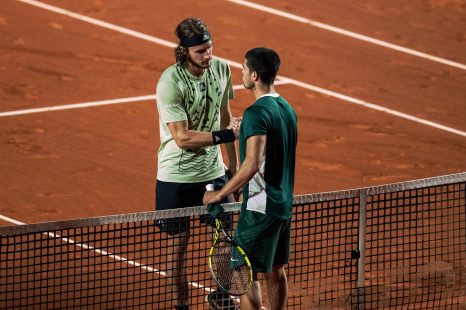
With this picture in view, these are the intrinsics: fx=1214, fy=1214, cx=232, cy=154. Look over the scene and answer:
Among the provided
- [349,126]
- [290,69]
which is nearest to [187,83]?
[349,126]

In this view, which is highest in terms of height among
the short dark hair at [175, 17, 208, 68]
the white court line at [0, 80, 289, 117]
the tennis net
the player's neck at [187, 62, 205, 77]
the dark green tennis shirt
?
the short dark hair at [175, 17, 208, 68]

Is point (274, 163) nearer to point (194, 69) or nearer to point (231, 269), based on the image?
point (231, 269)

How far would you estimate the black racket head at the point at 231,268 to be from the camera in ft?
25.5

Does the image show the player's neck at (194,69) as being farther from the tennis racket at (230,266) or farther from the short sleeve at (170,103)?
the tennis racket at (230,266)

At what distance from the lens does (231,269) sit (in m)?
7.85

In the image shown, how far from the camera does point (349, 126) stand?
13867 mm

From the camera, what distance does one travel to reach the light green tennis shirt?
8500mm

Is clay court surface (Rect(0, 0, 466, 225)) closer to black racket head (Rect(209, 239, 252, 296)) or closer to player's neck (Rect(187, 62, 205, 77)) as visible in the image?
player's neck (Rect(187, 62, 205, 77))

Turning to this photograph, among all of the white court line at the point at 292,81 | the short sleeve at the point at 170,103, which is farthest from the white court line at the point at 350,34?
the short sleeve at the point at 170,103

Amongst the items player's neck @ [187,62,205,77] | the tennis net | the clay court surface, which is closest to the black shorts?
the tennis net

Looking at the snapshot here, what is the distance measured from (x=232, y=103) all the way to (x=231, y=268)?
634cm

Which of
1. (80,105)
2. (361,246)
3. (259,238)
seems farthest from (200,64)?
(80,105)

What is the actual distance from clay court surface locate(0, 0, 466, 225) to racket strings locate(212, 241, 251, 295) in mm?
3869

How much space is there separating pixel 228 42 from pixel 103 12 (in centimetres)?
190
